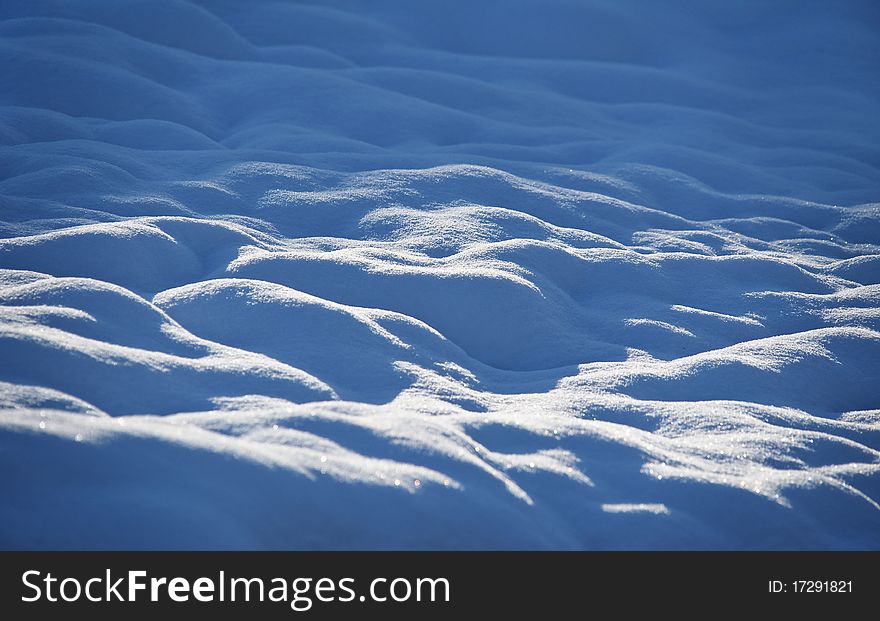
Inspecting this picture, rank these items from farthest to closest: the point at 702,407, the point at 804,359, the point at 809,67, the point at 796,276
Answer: the point at 809,67 < the point at 796,276 < the point at 804,359 < the point at 702,407

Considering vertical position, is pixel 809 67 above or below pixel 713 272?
above

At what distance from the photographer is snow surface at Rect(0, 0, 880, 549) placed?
169 cm

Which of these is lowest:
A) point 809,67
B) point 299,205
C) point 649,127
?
point 299,205

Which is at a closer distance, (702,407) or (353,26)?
(702,407)

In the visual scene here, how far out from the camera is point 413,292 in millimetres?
2715

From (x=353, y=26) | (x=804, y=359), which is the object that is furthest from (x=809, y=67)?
(x=804, y=359)

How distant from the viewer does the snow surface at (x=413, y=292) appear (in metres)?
1.69

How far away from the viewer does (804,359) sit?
2592 millimetres
